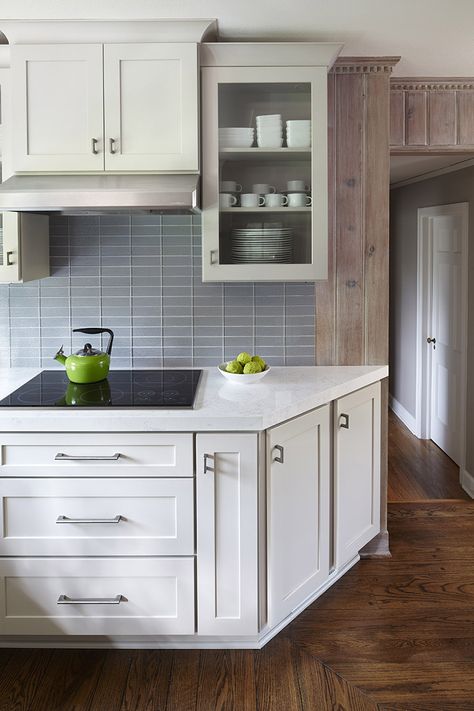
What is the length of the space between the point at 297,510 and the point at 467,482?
224cm

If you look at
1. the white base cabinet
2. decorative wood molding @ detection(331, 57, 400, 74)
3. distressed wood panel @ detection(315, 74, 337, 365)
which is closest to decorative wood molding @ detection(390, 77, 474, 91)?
decorative wood molding @ detection(331, 57, 400, 74)

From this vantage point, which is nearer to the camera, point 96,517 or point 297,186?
point 96,517

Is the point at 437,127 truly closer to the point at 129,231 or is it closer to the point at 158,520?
the point at 129,231

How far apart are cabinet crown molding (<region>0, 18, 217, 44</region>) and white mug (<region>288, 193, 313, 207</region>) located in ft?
2.26

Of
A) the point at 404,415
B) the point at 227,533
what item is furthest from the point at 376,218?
the point at 404,415

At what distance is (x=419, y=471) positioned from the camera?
5242mm

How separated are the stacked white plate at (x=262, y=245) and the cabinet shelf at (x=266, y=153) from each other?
0.92 ft

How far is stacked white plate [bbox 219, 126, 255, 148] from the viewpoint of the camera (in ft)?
10.2

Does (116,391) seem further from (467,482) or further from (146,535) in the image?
(467,482)

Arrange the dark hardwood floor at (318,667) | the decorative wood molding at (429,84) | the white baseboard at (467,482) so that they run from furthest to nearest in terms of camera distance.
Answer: the white baseboard at (467,482), the decorative wood molding at (429,84), the dark hardwood floor at (318,667)

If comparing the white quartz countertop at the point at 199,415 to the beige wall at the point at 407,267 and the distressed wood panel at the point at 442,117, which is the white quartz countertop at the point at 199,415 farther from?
the beige wall at the point at 407,267

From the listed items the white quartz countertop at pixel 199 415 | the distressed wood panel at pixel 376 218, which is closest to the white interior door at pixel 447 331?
the distressed wood panel at pixel 376 218

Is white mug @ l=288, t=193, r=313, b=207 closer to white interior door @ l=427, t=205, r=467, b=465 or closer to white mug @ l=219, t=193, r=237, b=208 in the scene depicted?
white mug @ l=219, t=193, r=237, b=208

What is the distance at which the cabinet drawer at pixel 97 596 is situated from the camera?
8.99 ft
